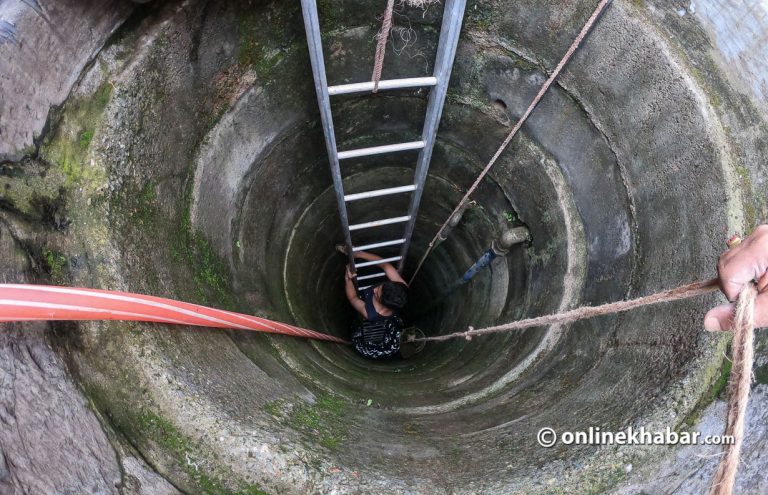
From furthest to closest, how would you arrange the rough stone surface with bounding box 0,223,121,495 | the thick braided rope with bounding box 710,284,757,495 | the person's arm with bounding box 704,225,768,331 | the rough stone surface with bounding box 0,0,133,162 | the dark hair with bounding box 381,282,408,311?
the dark hair with bounding box 381,282,408,311 → the rough stone surface with bounding box 0,0,133,162 → the rough stone surface with bounding box 0,223,121,495 → the person's arm with bounding box 704,225,768,331 → the thick braided rope with bounding box 710,284,757,495

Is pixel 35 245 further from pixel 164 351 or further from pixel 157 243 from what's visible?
pixel 164 351

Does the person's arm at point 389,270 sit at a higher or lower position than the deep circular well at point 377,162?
higher

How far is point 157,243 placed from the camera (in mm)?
2398

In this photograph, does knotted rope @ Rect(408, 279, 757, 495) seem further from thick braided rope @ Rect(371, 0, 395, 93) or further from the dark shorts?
the dark shorts

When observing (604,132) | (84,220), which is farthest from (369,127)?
→ (84,220)

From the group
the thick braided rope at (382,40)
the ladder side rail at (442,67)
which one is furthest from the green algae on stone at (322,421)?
the ladder side rail at (442,67)

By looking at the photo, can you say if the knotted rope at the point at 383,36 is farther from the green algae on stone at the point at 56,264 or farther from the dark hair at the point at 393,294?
the dark hair at the point at 393,294

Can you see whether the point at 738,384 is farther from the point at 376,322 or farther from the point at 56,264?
the point at 376,322

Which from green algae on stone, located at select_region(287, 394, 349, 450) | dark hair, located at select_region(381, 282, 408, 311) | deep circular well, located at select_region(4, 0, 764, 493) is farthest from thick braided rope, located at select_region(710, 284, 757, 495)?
dark hair, located at select_region(381, 282, 408, 311)

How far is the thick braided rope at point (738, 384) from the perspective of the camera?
1335 mm

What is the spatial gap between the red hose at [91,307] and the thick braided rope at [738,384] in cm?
208

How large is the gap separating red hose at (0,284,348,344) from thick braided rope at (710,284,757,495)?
2076 mm

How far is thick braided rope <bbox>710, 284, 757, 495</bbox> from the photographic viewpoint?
1335 mm

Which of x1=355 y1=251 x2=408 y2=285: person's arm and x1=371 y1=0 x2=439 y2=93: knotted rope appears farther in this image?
x1=355 y1=251 x2=408 y2=285: person's arm
